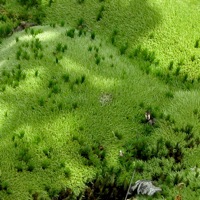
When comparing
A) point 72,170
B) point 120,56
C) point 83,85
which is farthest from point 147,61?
point 72,170

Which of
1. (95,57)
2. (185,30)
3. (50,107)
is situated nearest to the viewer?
(50,107)

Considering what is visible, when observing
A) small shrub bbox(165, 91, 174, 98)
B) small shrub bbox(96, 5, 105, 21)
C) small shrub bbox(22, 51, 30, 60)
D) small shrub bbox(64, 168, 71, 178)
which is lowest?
small shrub bbox(64, 168, 71, 178)

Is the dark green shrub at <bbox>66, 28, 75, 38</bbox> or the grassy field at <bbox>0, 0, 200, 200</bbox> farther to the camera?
the dark green shrub at <bbox>66, 28, 75, 38</bbox>

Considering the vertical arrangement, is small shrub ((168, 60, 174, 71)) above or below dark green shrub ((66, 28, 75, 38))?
below

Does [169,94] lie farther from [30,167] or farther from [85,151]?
[30,167]

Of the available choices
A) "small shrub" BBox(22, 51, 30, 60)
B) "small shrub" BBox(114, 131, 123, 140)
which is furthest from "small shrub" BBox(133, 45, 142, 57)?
"small shrub" BBox(114, 131, 123, 140)

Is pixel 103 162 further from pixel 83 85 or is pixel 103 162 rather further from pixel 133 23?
pixel 133 23

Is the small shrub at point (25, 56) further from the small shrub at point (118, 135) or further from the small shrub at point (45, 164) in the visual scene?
the small shrub at point (45, 164)

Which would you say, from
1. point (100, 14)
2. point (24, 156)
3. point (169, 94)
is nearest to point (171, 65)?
point (169, 94)

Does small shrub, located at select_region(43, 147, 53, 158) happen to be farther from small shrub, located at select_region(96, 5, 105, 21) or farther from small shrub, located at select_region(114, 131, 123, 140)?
small shrub, located at select_region(96, 5, 105, 21)
